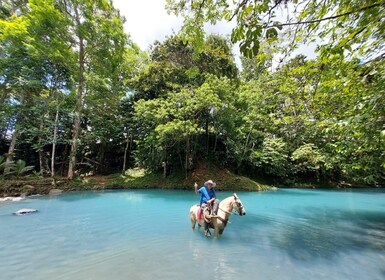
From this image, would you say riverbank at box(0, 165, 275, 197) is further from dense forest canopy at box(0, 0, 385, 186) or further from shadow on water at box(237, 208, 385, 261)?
shadow on water at box(237, 208, 385, 261)

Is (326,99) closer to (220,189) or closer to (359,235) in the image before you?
(359,235)

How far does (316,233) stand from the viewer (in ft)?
24.1

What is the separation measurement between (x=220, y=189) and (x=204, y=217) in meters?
12.5

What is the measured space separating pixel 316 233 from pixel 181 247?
434cm

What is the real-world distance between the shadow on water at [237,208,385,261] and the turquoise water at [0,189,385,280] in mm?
27

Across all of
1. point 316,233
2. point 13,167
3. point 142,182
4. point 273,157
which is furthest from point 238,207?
point 13,167

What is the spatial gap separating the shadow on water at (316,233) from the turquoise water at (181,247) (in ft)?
0.09

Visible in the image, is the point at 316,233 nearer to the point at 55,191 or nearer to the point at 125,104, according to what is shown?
the point at 55,191

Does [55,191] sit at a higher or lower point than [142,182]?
lower

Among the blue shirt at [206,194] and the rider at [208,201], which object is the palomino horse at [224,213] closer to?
the rider at [208,201]

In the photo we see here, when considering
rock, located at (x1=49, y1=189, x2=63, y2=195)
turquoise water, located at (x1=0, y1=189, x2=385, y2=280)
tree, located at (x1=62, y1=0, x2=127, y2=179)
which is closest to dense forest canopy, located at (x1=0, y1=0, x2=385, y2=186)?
tree, located at (x1=62, y1=0, x2=127, y2=179)

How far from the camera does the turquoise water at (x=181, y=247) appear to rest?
4.57 meters

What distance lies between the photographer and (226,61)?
20.7m

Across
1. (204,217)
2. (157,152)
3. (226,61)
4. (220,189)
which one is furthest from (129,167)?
(204,217)
